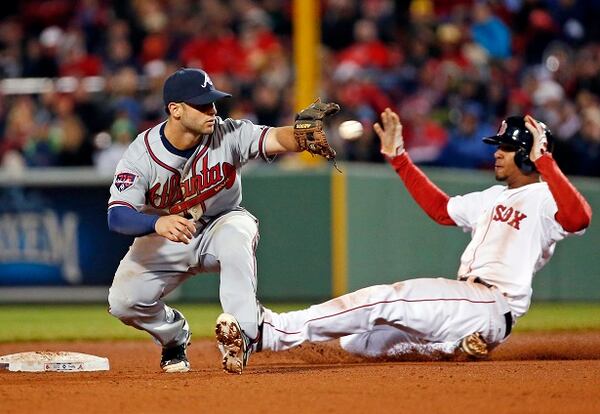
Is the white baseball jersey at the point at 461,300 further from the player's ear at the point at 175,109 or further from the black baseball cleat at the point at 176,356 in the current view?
the player's ear at the point at 175,109

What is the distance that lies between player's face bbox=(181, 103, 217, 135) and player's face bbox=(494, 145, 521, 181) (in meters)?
1.74

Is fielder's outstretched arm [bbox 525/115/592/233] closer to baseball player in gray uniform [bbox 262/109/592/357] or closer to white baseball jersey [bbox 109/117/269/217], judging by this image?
baseball player in gray uniform [bbox 262/109/592/357]

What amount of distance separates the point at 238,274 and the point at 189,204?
0.58 meters

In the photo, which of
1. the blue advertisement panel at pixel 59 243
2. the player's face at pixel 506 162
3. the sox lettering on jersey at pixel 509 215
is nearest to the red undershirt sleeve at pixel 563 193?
the sox lettering on jersey at pixel 509 215

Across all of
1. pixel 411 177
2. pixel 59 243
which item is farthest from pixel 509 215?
pixel 59 243

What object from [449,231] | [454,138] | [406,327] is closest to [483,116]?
[454,138]

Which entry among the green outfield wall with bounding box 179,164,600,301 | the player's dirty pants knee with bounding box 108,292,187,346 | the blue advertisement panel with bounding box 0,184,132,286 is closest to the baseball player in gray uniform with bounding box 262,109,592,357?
the player's dirty pants knee with bounding box 108,292,187,346

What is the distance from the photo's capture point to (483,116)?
12.8m

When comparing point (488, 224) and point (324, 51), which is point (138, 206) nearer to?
point (488, 224)

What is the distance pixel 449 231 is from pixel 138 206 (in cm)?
648

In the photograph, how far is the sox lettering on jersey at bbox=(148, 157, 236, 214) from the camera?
625 centimetres

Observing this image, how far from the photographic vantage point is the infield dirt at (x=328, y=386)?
475cm

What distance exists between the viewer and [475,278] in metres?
6.64

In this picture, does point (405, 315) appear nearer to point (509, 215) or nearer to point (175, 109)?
point (509, 215)
